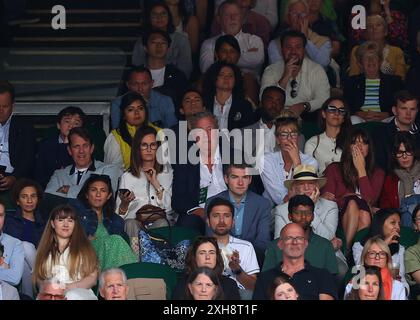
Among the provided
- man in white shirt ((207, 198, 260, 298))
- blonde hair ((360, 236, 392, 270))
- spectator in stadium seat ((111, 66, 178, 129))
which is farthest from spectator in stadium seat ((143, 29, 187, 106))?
blonde hair ((360, 236, 392, 270))

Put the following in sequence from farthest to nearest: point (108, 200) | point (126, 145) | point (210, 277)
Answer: point (126, 145) < point (108, 200) < point (210, 277)

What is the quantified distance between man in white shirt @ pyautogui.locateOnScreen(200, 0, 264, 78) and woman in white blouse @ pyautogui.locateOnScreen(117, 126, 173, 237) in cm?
222

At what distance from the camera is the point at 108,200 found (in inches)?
589

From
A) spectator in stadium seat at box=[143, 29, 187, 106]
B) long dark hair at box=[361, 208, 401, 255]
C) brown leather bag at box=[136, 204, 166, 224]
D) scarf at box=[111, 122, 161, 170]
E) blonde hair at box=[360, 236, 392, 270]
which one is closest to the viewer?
blonde hair at box=[360, 236, 392, 270]

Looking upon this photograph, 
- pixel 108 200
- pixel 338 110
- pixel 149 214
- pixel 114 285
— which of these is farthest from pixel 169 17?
pixel 114 285

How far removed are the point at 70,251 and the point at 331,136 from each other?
2894mm

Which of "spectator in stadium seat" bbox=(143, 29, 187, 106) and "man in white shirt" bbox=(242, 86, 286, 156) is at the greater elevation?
"spectator in stadium seat" bbox=(143, 29, 187, 106)

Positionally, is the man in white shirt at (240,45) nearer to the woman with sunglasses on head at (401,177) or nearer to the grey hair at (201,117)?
the grey hair at (201,117)

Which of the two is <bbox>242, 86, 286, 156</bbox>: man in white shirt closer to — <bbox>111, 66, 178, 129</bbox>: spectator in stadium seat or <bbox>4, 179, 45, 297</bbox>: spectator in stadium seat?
<bbox>111, 66, 178, 129</bbox>: spectator in stadium seat

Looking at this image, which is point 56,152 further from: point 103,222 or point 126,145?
point 103,222

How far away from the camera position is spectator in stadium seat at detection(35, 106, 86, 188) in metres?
16.0

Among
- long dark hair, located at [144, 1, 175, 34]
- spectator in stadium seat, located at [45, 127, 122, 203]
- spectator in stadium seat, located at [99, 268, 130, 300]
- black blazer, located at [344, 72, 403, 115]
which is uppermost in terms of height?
long dark hair, located at [144, 1, 175, 34]

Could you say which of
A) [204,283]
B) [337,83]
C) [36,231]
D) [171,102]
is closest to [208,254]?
[204,283]

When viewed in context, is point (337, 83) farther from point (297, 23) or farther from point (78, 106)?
point (78, 106)
